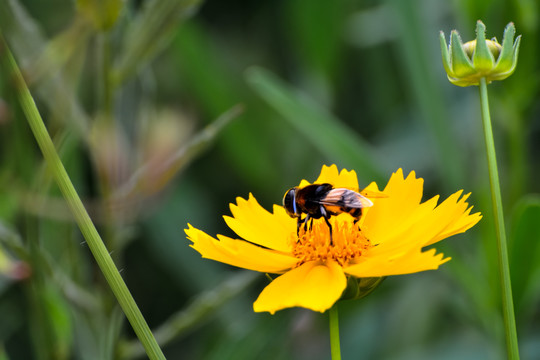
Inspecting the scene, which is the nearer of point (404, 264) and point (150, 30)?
point (404, 264)

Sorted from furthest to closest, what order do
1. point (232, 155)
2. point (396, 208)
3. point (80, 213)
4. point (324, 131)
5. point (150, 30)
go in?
point (232, 155) < point (324, 131) < point (150, 30) < point (396, 208) < point (80, 213)

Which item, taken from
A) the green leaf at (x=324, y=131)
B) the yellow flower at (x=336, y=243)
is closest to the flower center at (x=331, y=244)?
the yellow flower at (x=336, y=243)

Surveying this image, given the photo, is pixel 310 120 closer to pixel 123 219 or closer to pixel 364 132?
pixel 123 219

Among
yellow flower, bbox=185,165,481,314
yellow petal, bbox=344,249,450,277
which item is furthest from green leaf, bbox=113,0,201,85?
yellow petal, bbox=344,249,450,277

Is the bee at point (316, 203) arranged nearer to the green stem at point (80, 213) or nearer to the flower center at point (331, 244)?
the flower center at point (331, 244)

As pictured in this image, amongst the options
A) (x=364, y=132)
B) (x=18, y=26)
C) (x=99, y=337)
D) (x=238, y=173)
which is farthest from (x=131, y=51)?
(x=364, y=132)

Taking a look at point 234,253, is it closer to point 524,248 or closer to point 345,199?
point 345,199

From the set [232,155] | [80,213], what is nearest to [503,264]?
[80,213]

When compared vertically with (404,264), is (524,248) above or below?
below

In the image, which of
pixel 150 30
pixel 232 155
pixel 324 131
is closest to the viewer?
pixel 150 30

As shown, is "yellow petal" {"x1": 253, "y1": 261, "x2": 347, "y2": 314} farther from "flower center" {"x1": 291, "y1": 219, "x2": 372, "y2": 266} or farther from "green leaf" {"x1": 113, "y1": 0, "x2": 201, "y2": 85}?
"green leaf" {"x1": 113, "y1": 0, "x2": 201, "y2": 85}
